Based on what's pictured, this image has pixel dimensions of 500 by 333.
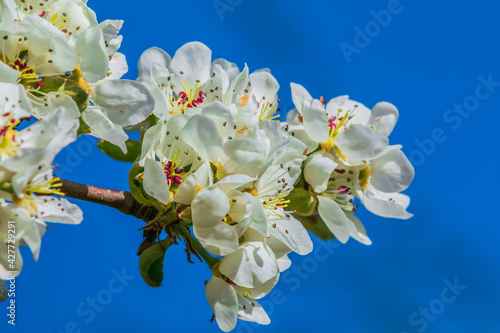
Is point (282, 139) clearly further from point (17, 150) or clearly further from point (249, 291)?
point (17, 150)

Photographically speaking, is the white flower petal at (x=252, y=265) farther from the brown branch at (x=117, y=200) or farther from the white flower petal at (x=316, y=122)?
the white flower petal at (x=316, y=122)

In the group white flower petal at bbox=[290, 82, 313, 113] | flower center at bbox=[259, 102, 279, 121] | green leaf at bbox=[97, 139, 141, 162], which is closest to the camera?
green leaf at bbox=[97, 139, 141, 162]

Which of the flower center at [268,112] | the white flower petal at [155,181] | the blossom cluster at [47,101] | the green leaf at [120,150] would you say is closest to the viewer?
the blossom cluster at [47,101]

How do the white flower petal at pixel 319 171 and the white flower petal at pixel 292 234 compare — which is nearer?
the white flower petal at pixel 292 234

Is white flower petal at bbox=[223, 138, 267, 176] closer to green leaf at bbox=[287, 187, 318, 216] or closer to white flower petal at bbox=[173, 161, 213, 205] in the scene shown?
white flower petal at bbox=[173, 161, 213, 205]

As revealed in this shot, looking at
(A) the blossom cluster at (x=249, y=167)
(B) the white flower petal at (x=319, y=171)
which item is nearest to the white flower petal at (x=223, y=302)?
(A) the blossom cluster at (x=249, y=167)

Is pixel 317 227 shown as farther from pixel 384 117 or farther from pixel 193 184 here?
pixel 193 184

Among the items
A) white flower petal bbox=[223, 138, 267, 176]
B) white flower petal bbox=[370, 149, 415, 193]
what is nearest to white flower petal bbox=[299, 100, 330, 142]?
white flower petal bbox=[370, 149, 415, 193]
